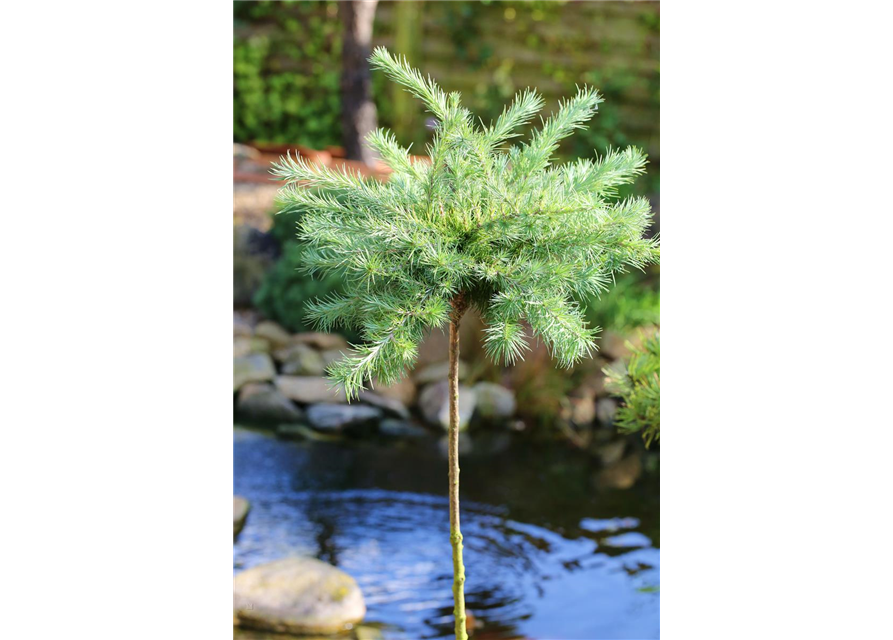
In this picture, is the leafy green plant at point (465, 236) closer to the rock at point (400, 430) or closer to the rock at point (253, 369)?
the rock at point (400, 430)

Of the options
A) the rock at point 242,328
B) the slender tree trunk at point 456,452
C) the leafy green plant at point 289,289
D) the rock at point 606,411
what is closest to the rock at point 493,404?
the rock at point 606,411

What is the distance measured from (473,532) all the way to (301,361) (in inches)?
77.3

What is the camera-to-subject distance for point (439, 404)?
16.8ft

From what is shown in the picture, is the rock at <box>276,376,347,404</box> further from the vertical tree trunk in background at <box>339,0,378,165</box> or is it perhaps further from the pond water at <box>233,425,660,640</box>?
the vertical tree trunk in background at <box>339,0,378,165</box>

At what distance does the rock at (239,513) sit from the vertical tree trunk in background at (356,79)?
11.7 ft

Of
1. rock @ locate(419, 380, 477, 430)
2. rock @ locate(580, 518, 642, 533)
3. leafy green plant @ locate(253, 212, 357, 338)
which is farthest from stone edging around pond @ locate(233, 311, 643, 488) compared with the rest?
rock @ locate(580, 518, 642, 533)
